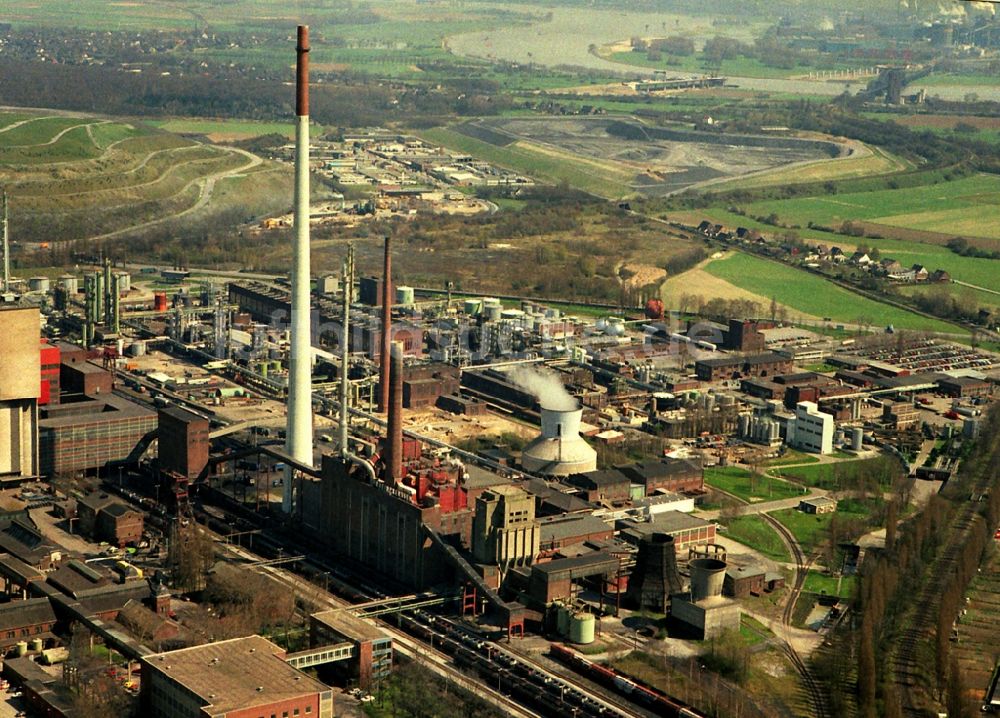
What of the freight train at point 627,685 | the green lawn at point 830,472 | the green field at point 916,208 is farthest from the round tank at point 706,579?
the green field at point 916,208

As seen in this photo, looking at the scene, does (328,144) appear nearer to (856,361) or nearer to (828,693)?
(856,361)

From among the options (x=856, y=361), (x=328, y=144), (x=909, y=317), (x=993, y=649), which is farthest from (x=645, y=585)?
(x=328, y=144)

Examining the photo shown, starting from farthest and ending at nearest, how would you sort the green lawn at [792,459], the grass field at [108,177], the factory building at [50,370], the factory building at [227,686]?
the grass field at [108,177] → the green lawn at [792,459] → the factory building at [50,370] → the factory building at [227,686]

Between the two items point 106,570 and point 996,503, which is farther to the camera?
point 996,503

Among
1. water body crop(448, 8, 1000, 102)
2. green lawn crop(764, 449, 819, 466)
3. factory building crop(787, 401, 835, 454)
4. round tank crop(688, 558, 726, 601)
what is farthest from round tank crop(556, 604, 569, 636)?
water body crop(448, 8, 1000, 102)

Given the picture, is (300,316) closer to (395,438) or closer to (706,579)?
(395,438)

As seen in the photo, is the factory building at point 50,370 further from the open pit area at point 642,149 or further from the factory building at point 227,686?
the open pit area at point 642,149
